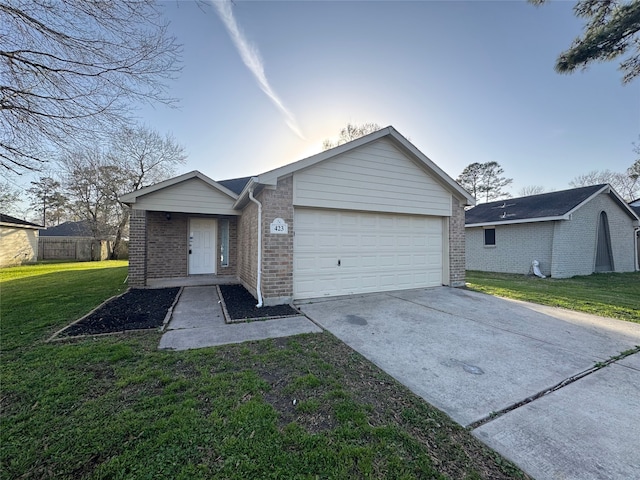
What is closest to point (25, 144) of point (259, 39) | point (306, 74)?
point (259, 39)

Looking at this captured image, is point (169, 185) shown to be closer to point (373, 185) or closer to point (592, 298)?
point (373, 185)

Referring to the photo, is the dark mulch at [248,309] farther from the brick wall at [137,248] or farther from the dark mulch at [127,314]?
the brick wall at [137,248]

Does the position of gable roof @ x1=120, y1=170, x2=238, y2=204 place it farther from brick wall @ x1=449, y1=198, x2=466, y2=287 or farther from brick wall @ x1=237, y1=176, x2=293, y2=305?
brick wall @ x1=449, y1=198, x2=466, y2=287

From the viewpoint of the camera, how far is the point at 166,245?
10.0 meters

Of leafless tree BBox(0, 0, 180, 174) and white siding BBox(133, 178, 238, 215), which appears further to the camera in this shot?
white siding BBox(133, 178, 238, 215)

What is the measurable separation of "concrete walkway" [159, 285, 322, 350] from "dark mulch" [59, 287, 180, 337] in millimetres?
393

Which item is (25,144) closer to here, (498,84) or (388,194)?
(388,194)

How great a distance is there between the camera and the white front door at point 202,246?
10.5 m

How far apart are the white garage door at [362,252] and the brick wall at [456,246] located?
0.34m

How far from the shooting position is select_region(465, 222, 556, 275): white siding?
12664 mm

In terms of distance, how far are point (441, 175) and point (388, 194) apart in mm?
1981

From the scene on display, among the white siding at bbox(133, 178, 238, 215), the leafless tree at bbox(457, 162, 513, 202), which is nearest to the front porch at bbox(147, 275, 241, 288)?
the white siding at bbox(133, 178, 238, 215)

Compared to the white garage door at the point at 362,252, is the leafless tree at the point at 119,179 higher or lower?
higher

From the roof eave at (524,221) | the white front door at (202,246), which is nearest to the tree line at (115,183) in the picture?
the white front door at (202,246)
